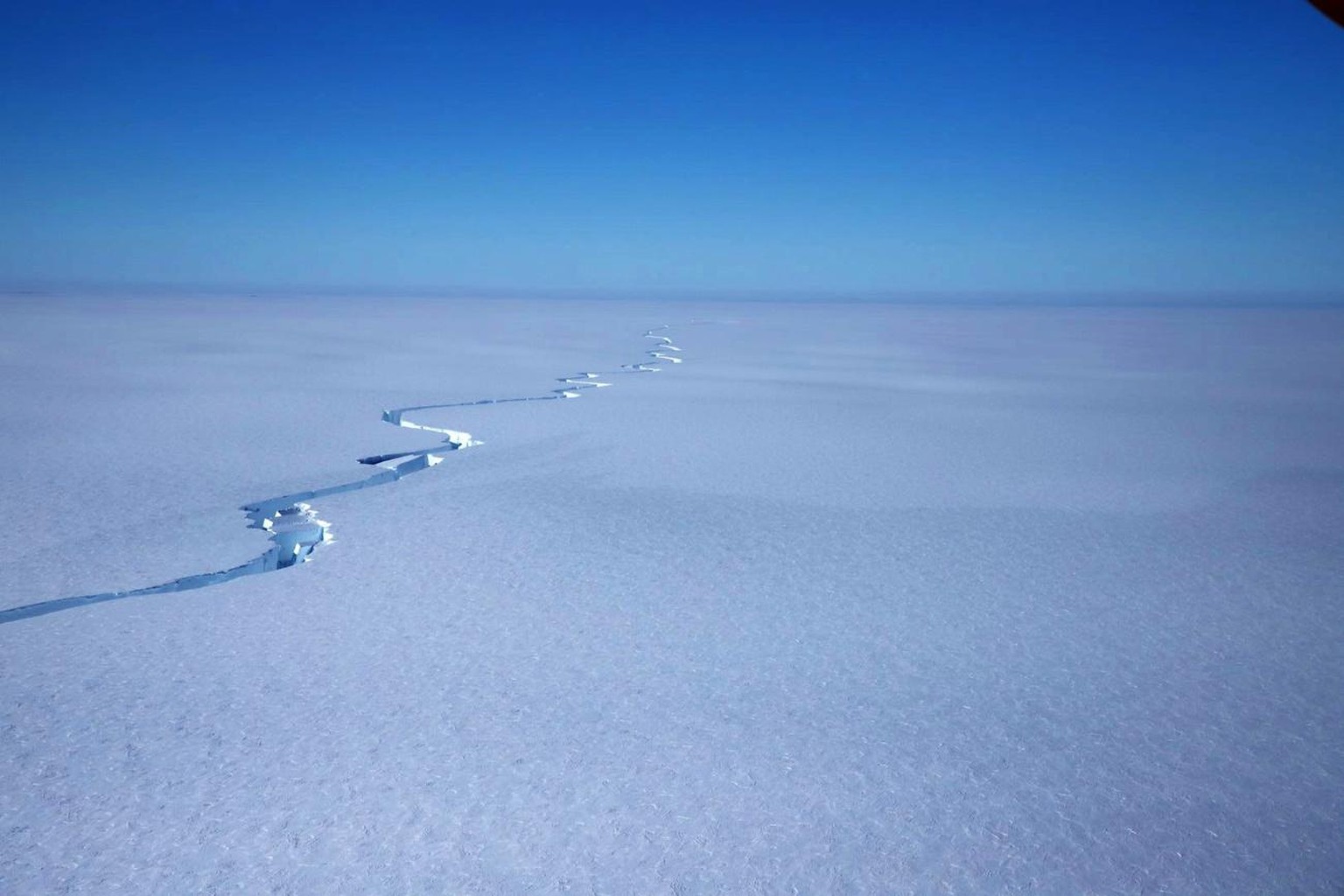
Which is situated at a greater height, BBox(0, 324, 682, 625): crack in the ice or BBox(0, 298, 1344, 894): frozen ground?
BBox(0, 298, 1344, 894): frozen ground

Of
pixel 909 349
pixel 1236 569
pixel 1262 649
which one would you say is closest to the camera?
pixel 1262 649

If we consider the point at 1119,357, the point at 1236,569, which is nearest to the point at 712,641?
the point at 1236,569

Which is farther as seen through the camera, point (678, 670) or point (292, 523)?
point (292, 523)

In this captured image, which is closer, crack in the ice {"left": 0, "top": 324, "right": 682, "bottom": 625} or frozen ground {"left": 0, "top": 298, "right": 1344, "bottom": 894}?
frozen ground {"left": 0, "top": 298, "right": 1344, "bottom": 894}

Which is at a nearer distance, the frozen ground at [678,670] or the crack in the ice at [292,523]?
the frozen ground at [678,670]

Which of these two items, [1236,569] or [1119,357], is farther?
[1119,357]

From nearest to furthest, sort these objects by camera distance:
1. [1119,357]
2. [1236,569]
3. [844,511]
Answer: [1236,569] → [844,511] → [1119,357]

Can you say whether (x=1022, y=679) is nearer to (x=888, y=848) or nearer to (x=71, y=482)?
(x=888, y=848)

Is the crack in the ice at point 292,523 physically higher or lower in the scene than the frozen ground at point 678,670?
lower
